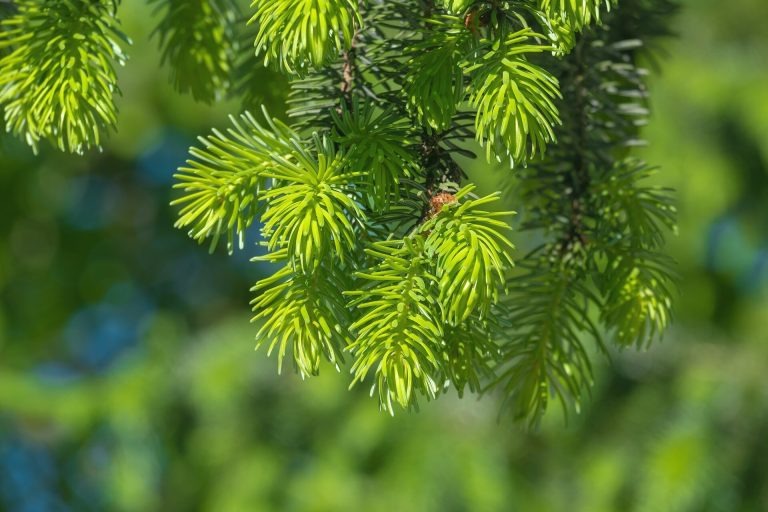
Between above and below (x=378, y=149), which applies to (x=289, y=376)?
below

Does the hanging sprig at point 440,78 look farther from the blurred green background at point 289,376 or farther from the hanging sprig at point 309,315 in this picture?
the blurred green background at point 289,376

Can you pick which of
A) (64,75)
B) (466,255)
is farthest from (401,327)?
(64,75)

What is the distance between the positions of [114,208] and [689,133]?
1.63 metres

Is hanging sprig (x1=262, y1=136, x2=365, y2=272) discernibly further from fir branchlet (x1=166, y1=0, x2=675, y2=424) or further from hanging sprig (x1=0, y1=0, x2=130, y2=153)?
hanging sprig (x1=0, y1=0, x2=130, y2=153)

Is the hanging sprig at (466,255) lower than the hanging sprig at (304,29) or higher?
lower

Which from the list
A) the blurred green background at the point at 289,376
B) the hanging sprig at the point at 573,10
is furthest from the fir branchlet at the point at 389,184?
the blurred green background at the point at 289,376

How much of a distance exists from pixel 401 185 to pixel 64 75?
0.16 m

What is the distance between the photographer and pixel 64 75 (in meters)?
0.37

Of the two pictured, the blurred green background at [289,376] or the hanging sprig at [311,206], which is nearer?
the hanging sprig at [311,206]

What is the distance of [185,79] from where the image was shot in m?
0.50

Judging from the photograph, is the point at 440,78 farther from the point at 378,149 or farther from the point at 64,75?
the point at 64,75

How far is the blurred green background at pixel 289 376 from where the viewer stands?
1.25m

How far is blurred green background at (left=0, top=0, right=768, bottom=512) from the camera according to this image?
1.25 meters

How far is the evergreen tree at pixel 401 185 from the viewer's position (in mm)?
298
